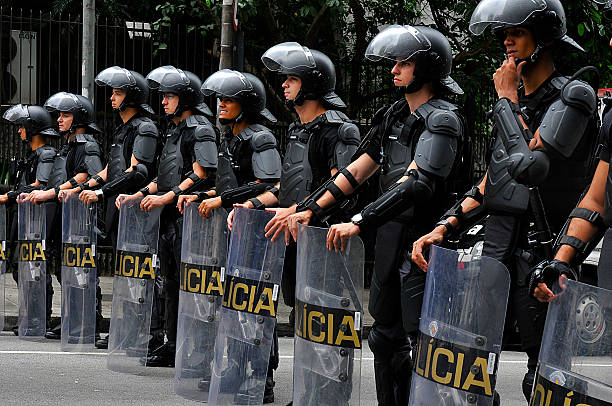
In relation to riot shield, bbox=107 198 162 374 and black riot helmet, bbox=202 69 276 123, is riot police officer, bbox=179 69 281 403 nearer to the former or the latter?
black riot helmet, bbox=202 69 276 123

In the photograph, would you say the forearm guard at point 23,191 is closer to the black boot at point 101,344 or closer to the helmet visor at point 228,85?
the black boot at point 101,344

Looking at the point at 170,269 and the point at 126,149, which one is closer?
the point at 170,269

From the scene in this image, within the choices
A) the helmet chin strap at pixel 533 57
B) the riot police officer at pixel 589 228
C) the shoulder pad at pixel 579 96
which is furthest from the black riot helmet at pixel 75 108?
the riot police officer at pixel 589 228

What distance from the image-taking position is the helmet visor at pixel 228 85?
7324mm

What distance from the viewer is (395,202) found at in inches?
197

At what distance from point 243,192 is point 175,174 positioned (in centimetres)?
132

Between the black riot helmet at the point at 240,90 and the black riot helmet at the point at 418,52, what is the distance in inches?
78.6

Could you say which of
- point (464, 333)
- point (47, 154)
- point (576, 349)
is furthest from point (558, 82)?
point (47, 154)

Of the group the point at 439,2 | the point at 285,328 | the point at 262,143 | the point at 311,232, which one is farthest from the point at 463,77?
the point at 311,232

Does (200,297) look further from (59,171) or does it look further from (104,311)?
(104,311)

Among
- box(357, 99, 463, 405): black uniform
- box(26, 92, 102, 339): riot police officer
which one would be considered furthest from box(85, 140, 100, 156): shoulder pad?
box(357, 99, 463, 405): black uniform

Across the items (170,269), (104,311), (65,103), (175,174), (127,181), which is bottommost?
(104,311)

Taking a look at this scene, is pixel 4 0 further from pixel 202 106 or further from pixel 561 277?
pixel 561 277

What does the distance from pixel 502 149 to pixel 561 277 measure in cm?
90
